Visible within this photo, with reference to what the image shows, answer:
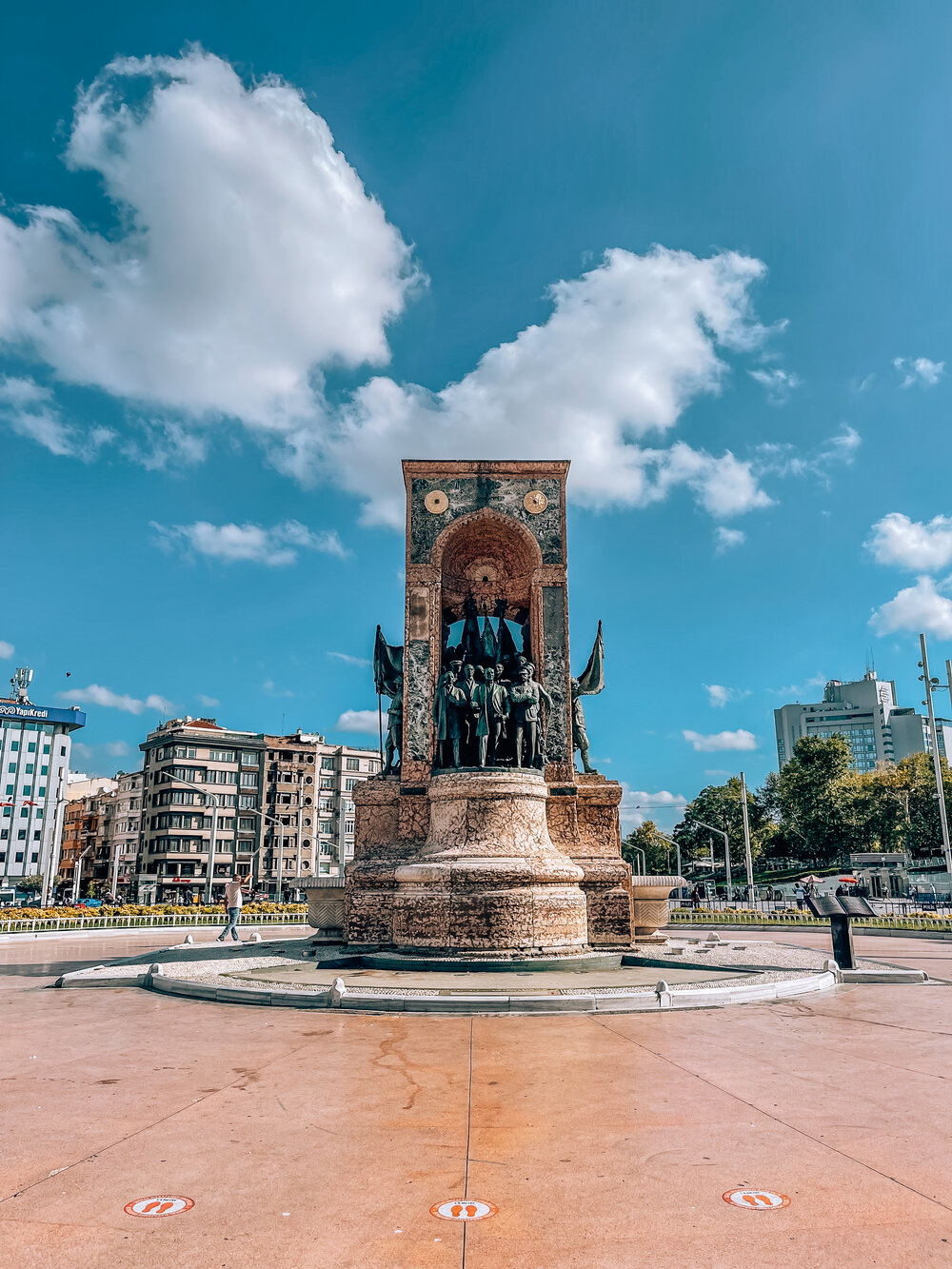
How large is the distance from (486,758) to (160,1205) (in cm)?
1470

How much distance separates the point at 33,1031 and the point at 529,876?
29.8ft

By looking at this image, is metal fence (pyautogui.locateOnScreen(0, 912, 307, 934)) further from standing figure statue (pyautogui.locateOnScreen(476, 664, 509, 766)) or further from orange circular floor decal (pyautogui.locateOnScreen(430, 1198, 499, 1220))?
orange circular floor decal (pyautogui.locateOnScreen(430, 1198, 499, 1220))

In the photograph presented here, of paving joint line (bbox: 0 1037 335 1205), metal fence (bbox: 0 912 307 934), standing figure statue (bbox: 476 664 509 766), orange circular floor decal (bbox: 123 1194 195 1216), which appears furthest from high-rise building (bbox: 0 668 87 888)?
orange circular floor decal (bbox: 123 1194 195 1216)

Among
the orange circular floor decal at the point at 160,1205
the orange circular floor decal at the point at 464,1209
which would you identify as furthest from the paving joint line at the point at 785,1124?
the orange circular floor decal at the point at 160,1205

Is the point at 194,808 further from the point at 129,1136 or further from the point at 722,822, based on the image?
the point at 129,1136

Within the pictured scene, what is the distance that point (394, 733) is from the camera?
22.4 meters

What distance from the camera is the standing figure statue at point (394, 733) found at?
22219 mm

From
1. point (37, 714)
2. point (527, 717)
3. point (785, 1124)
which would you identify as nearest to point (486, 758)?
point (527, 717)

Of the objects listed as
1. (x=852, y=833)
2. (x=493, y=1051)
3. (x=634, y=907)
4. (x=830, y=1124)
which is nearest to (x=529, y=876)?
(x=634, y=907)

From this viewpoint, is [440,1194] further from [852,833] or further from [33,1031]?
[852,833]

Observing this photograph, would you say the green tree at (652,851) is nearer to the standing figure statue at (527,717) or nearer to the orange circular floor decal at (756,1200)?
the standing figure statue at (527,717)

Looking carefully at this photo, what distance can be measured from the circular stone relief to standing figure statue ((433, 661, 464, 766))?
5159 millimetres

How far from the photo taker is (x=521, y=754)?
66.3 feet

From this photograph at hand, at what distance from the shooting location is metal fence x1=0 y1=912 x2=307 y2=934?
1291 inches
